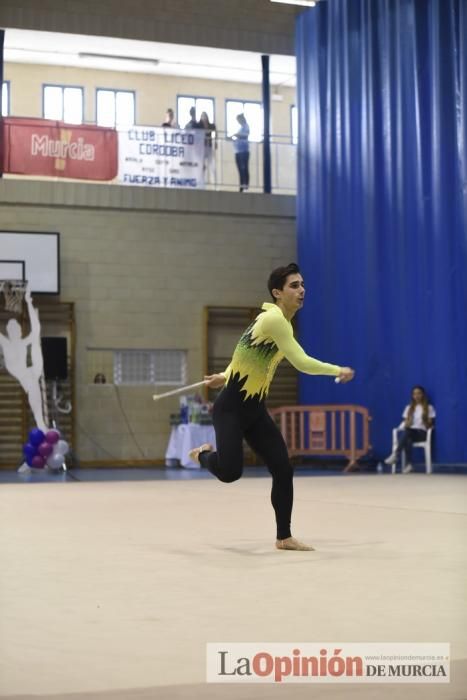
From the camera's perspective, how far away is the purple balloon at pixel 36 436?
15438 millimetres

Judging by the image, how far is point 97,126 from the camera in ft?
56.2

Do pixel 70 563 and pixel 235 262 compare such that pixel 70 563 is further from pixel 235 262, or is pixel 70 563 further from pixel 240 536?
pixel 235 262

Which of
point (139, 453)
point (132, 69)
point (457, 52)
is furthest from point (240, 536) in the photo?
point (132, 69)

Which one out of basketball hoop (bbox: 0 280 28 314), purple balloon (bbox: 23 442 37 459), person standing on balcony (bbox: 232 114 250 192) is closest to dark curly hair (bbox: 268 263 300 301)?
purple balloon (bbox: 23 442 37 459)

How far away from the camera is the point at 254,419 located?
6039 mm

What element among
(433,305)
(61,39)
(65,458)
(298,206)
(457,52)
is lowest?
(65,458)

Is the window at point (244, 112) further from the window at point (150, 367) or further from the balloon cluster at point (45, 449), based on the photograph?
the balloon cluster at point (45, 449)

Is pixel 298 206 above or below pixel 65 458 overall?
above

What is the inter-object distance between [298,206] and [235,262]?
1.35 metres

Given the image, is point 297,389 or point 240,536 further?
point 297,389

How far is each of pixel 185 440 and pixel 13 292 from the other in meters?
3.22

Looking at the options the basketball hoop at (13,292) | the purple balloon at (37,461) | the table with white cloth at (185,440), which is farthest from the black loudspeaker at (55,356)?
the table with white cloth at (185,440)
